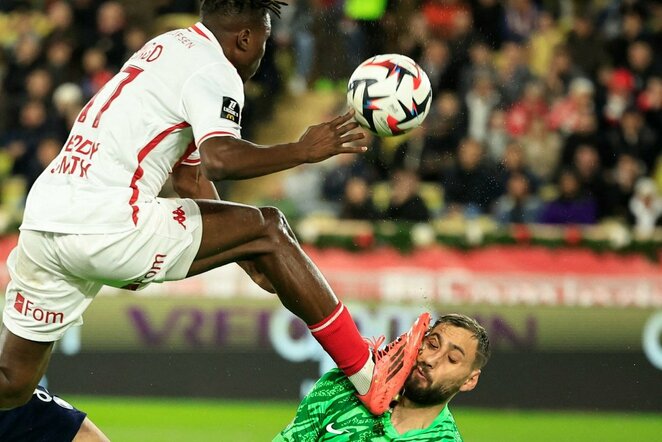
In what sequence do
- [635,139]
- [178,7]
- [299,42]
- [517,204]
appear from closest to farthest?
[517,204] < [635,139] < [299,42] < [178,7]

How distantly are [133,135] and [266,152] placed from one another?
0.60 metres

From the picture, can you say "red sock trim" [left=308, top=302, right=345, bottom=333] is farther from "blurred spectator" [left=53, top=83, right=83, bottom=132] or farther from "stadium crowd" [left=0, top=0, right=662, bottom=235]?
"blurred spectator" [left=53, top=83, right=83, bottom=132]

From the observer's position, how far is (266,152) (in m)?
4.53

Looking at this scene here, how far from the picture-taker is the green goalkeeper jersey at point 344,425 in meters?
4.73

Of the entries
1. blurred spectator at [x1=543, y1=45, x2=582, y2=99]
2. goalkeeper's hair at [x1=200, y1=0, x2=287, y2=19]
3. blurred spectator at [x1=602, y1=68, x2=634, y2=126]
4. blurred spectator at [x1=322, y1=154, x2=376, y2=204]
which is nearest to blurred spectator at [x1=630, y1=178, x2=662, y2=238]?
blurred spectator at [x1=602, y1=68, x2=634, y2=126]

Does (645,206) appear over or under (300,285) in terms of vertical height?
under

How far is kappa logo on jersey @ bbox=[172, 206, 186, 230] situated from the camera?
15.9 ft

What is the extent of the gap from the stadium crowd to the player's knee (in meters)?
4.85

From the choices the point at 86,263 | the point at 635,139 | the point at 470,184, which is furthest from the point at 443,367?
the point at 635,139

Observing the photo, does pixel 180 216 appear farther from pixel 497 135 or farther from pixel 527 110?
pixel 527 110

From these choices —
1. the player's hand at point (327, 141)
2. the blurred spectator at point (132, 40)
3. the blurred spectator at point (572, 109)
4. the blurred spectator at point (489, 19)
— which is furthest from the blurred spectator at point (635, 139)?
the player's hand at point (327, 141)

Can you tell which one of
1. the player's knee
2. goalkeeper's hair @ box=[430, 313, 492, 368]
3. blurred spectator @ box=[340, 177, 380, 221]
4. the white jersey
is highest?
the white jersey

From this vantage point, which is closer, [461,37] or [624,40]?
[461,37]

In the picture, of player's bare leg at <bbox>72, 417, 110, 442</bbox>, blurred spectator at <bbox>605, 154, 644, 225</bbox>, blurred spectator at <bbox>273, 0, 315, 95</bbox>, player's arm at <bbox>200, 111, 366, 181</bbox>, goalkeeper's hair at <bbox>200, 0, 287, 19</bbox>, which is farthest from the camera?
blurred spectator at <bbox>273, 0, 315, 95</bbox>
